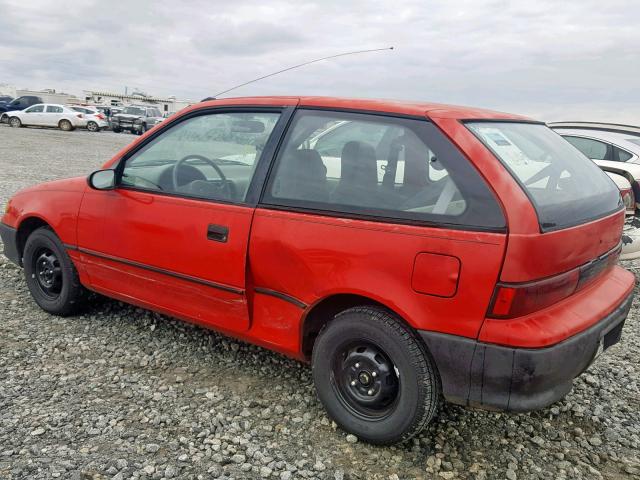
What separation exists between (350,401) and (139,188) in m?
1.81

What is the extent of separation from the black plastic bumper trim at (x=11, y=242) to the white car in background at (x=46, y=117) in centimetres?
2750

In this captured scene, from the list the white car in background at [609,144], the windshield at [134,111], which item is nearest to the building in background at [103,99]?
the windshield at [134,111]

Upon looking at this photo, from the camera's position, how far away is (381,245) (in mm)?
2402

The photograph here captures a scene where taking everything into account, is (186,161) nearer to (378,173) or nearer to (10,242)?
(378,173)

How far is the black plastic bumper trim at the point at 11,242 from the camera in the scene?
4148 millimetres

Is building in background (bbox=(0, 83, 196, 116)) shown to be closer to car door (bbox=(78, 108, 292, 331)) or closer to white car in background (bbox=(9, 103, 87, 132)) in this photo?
white car in background (bbox=(9, 103, 87, 132))

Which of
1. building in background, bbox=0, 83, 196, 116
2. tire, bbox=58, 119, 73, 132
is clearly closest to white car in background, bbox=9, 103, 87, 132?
tire, bbox=58, 119, 73, 132

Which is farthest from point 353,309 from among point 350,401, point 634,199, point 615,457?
point 634,199

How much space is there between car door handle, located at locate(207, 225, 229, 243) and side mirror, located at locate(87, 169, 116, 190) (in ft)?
2.96

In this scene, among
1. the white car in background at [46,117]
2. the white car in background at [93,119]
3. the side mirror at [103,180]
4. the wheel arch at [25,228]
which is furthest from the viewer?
the white car in background at [93,119]

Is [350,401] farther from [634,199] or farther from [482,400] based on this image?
[634,199]

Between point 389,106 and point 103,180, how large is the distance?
6.22 ft

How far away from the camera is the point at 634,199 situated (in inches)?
220

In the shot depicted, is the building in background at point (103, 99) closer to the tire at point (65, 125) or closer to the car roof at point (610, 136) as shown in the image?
the tire at point (65, 125)
